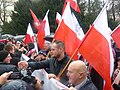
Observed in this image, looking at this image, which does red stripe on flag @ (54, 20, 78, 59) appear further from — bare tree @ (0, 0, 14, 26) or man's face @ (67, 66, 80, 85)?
bare tree @ (0, 0, 14, 26)

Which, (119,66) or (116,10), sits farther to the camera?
(116,10)

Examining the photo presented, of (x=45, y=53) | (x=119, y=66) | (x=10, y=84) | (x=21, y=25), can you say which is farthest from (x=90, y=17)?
(x=10, y=84)

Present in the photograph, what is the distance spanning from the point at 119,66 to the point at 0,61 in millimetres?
2028

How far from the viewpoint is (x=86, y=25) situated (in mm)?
25594

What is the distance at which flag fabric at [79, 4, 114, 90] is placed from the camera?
489 centimetres

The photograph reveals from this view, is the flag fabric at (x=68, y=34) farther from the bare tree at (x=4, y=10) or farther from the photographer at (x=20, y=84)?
the bare tree at (x=4, y=10)

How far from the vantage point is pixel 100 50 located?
5043 mm

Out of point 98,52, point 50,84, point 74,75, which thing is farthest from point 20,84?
point 98,52

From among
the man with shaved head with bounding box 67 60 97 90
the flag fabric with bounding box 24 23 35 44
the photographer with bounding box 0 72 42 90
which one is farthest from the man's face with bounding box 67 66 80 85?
the flag fabric with bounding box 24 23 35 44

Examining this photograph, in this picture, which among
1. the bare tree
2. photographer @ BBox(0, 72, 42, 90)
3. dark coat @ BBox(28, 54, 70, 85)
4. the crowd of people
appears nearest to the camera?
photographer @ BBox(0, 72, 42, 90)

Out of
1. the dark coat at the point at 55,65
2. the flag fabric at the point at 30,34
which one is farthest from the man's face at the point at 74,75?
the flag fabric at the point at 30,34

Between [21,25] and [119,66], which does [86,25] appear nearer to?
[21,25]

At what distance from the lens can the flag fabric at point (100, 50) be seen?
4.89m

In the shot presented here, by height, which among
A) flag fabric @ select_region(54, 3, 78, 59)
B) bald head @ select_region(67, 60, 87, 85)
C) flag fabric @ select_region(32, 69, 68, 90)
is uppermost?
flag fabric @ select_region(54, 3, 78, 59)
